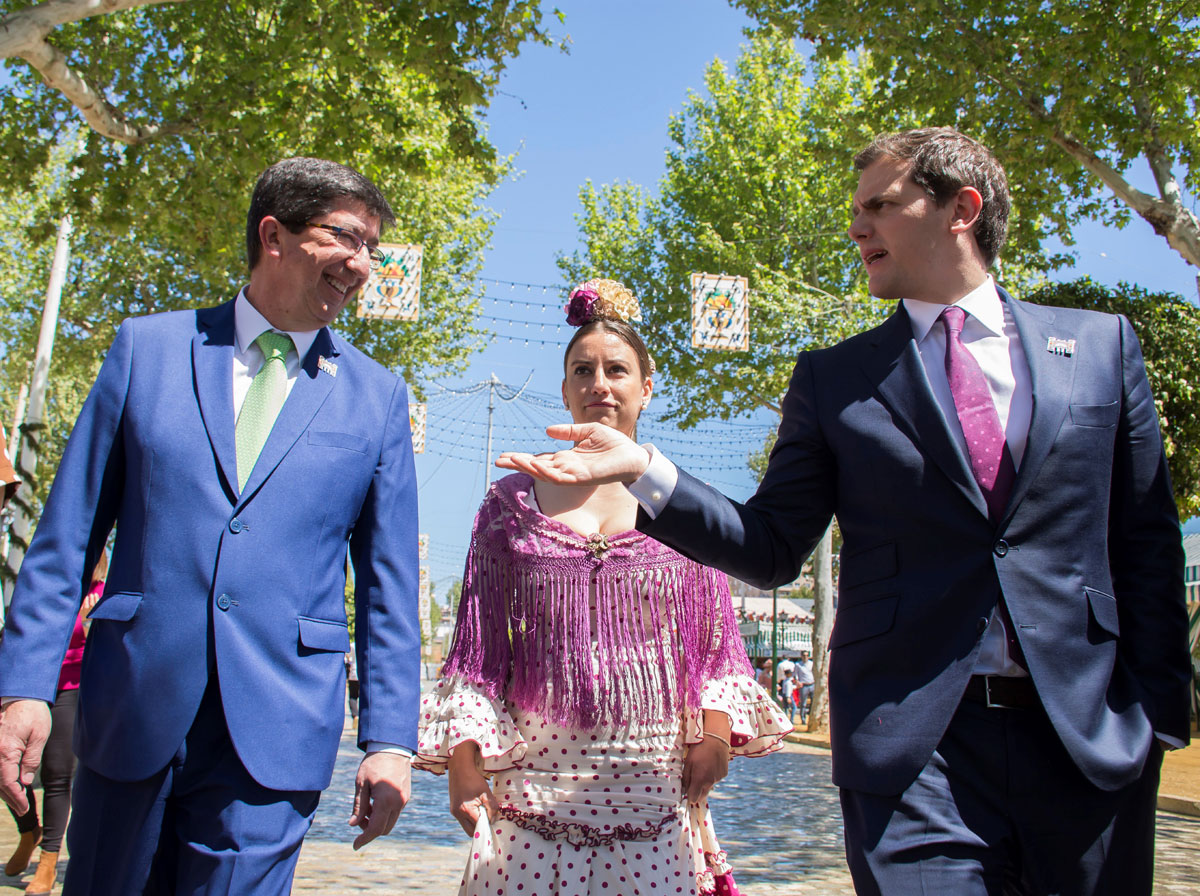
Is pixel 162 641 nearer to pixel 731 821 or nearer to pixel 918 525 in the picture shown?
pixel 918 525

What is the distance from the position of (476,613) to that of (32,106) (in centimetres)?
1110

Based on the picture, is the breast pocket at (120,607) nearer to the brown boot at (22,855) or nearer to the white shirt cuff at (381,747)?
the white shirt cuff at (381,747)

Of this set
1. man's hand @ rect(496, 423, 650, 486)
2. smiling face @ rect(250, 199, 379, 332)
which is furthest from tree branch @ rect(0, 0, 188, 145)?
man's hand @ rect(496, 423, 650, 486)

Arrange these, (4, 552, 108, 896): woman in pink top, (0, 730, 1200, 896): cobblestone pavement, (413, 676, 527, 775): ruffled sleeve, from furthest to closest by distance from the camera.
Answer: (0, 730, 1200, 896): cobblestone pavement
(4, 552, 108, 896): woman in pink top
(413, 676, 527, 775): ruffled sleeve

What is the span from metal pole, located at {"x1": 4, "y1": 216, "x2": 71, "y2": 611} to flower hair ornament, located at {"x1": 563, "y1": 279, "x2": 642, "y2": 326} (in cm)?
1039

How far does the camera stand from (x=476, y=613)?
343 cm

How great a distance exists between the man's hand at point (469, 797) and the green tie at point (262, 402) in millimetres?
1113

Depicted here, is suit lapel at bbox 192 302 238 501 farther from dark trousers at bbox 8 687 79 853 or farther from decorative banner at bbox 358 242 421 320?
decorative banner at bbox 358 242 421 320

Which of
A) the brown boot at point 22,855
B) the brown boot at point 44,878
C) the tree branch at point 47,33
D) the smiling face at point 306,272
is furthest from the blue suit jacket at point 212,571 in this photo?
the tree branch at point 47,33

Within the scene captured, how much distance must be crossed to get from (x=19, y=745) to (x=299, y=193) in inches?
60.3

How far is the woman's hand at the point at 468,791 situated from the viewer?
10.6ft

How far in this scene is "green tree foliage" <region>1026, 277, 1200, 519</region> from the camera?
9.68 m

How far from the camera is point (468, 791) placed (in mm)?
3225

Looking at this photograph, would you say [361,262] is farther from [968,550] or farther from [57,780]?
[57,780]
